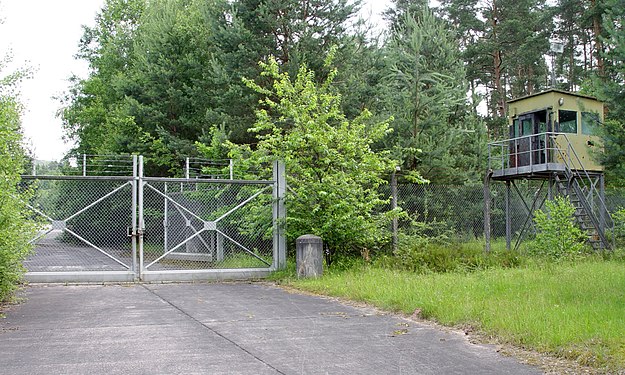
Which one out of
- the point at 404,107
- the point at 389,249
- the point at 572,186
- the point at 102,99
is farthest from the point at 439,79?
the point at 102,99

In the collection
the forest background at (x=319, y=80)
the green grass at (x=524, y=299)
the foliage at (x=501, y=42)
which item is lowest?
the green grass at (x=524, y=299)

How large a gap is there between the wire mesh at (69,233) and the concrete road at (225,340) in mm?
2428

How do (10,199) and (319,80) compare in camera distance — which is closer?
Answer: (10,199)

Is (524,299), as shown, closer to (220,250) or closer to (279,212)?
(279,212)

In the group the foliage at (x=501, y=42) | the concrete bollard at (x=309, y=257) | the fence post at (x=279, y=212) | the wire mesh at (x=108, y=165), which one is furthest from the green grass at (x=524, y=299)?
the foliage at (x=501, y=42)

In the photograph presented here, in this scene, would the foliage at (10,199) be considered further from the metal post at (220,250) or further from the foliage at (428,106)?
the foliage at (428,106)

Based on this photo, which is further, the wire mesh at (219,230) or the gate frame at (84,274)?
the wire mesh at (219,230)

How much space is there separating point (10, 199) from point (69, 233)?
4.05 meters

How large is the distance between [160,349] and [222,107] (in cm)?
→ 1636

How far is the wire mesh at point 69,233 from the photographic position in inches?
488

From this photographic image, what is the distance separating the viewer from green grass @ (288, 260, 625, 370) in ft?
20.5

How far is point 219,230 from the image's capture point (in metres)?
13.7

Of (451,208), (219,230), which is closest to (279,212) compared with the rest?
(219,230)

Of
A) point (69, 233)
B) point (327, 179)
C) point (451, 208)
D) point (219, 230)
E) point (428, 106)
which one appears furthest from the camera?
point (451, 208)
